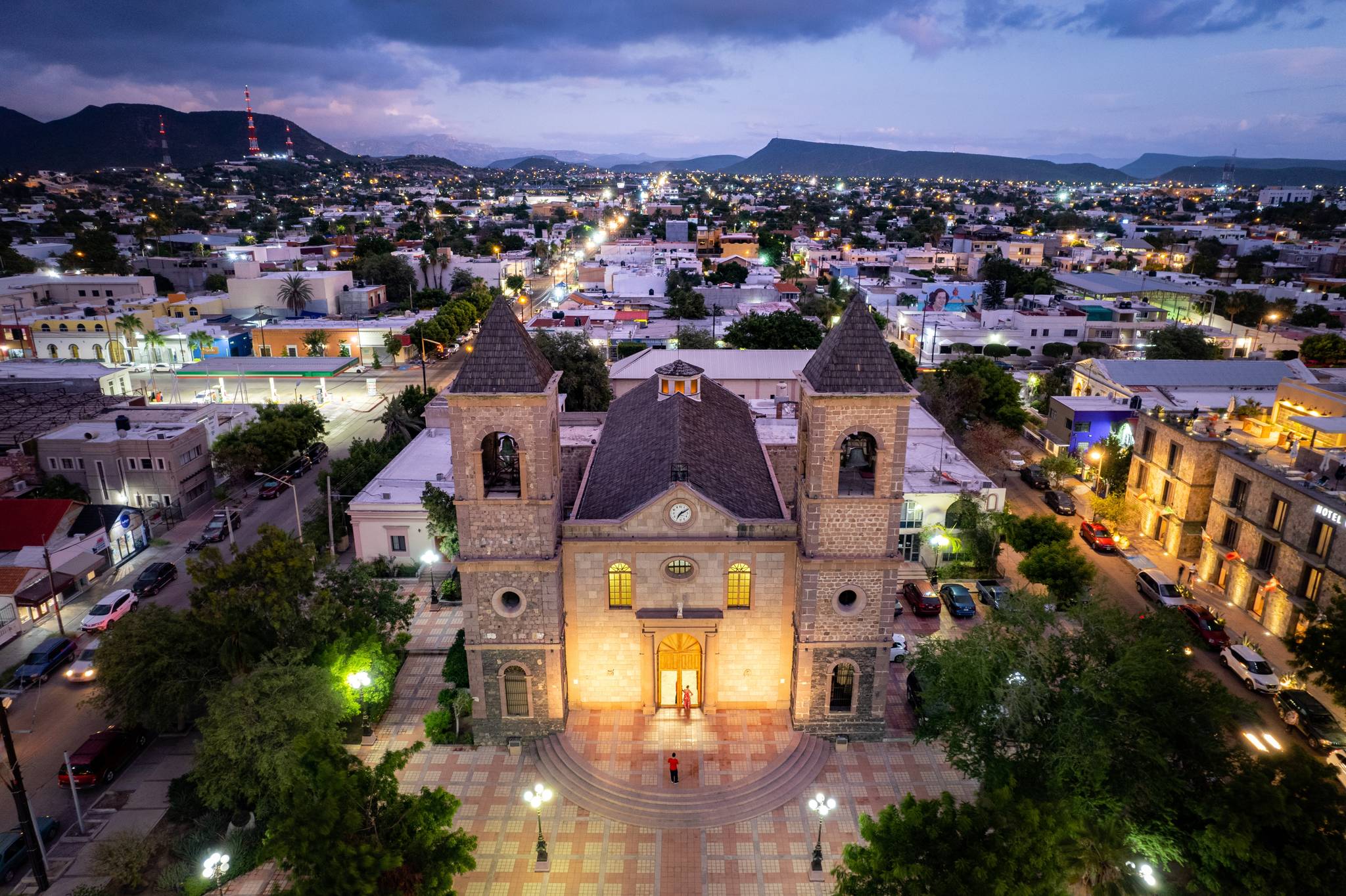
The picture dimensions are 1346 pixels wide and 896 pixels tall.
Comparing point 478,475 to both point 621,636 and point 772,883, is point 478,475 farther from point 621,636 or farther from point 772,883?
point 772,883

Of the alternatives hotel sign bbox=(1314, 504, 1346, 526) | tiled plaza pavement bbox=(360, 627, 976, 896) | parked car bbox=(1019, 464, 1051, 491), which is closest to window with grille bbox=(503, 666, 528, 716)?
tiled plaza pavement bbox=(360, 627, 976, 896)

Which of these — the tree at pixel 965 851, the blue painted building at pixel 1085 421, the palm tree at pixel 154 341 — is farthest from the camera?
the palm tree at pixel 154 341

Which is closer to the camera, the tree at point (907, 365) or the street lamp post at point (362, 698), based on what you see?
the street lamp post at point (362, 698)

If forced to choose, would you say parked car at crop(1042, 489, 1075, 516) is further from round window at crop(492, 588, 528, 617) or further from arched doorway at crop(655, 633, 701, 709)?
round window at crop(492, 588, 528, 617)

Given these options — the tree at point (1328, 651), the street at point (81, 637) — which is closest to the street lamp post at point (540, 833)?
the street at point (81, 637)

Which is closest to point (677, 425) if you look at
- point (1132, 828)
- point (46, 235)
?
point (1132, 828)

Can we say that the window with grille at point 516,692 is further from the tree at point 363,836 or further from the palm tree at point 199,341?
the palm tree at point 199,341

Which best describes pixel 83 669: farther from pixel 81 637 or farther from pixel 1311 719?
pixel 1311 719

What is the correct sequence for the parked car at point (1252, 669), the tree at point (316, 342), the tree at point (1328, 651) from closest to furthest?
the tree at point (1328, 651) → the parked car at point (1252, 669) → the tree at point (316, 342)
